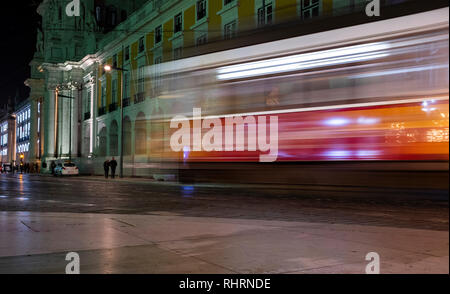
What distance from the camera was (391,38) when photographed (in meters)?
7.50

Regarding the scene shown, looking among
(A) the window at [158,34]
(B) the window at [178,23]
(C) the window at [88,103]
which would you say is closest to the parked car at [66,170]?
(C) the window at [88,103]

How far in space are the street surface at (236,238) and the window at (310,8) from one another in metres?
12.6

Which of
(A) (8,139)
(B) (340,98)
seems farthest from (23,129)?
(B) (340,98)

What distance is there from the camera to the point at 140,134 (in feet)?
127

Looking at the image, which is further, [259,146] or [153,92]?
[153,92]

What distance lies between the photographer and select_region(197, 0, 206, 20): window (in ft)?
100

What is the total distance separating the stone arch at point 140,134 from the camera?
1422 inches

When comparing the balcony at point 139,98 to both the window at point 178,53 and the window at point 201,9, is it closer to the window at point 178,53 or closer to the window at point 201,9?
the window at point 201,9

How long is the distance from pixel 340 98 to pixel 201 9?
24570 millimetres

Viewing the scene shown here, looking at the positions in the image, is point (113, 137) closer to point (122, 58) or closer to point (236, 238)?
point (122, 58)
